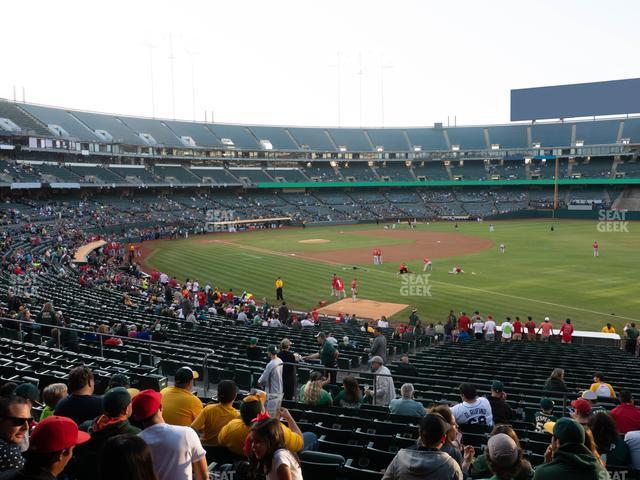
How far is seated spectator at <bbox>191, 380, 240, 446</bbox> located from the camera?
222 inches

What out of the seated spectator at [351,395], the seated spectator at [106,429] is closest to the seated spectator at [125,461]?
the seated spectator at [106,429]

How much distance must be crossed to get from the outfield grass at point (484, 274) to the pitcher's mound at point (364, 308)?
970 mm

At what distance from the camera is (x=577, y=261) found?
40.8 meters

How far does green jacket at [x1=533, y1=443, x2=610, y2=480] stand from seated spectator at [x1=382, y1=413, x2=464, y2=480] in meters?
0.64

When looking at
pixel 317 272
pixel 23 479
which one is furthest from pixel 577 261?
pixel 23 479

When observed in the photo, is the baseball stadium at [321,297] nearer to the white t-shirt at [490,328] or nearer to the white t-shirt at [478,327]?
the white t-shirt at [490,328]

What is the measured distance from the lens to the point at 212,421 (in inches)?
224

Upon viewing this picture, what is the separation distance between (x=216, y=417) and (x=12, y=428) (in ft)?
6.66

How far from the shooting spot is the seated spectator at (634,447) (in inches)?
239

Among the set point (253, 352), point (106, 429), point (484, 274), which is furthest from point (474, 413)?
point (484, 274)

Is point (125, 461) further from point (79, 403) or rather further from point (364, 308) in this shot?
point (364, 308)

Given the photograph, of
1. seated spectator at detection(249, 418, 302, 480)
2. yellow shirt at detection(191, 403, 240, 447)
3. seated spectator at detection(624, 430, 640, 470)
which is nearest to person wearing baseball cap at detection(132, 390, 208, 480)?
seated spectator at detection(249, 418, 302, 480)

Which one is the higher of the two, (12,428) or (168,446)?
(12,428)

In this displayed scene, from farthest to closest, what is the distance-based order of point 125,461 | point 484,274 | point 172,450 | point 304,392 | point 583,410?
point 484,274, point 304,392, point 583,410, point 172,450, point 125,461
